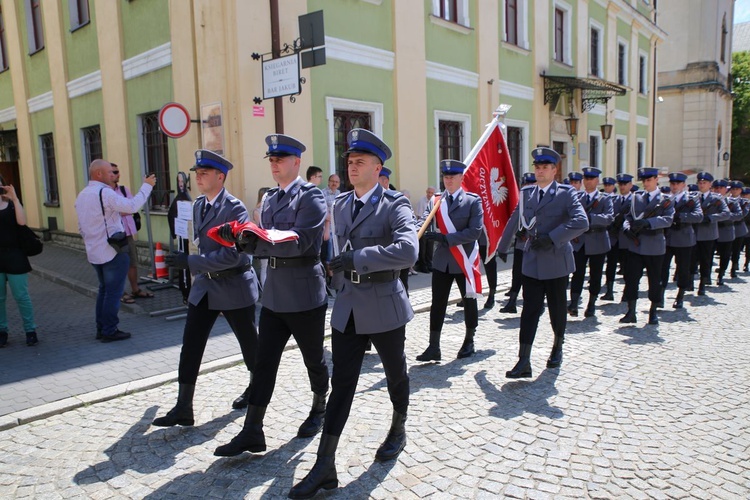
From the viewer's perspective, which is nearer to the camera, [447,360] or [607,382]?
[607,382]

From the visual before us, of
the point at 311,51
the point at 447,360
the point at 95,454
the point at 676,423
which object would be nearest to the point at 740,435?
the point at 676,423

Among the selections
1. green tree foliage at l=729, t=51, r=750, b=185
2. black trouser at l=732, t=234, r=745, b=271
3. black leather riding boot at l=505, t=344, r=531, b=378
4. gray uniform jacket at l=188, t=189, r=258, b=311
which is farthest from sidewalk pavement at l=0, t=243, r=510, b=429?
green tree foliage at l=729, t=51, r=750, b=185

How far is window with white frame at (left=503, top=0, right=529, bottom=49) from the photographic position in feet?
51.8

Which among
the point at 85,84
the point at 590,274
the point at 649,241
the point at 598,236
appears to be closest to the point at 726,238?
the point at 598,236

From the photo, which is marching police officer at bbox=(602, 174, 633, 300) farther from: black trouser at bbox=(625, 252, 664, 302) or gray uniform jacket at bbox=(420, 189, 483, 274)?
gray uniform jacket at bbox=(420, 189, 483, 274)

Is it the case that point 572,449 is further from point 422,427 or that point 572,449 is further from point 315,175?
point 315,175

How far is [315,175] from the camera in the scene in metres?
8.64

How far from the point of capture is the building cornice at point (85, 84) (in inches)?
498

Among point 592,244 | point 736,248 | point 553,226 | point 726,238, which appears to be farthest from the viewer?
point 736,248

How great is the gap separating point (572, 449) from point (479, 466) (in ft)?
2.20

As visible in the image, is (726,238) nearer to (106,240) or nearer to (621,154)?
(106,240)

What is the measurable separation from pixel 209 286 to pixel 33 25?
1457cm

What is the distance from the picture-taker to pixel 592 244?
8102 mm

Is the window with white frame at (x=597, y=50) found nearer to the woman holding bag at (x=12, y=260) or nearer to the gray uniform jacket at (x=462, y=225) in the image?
the gray uniform jacket at (x=462, y=225)
